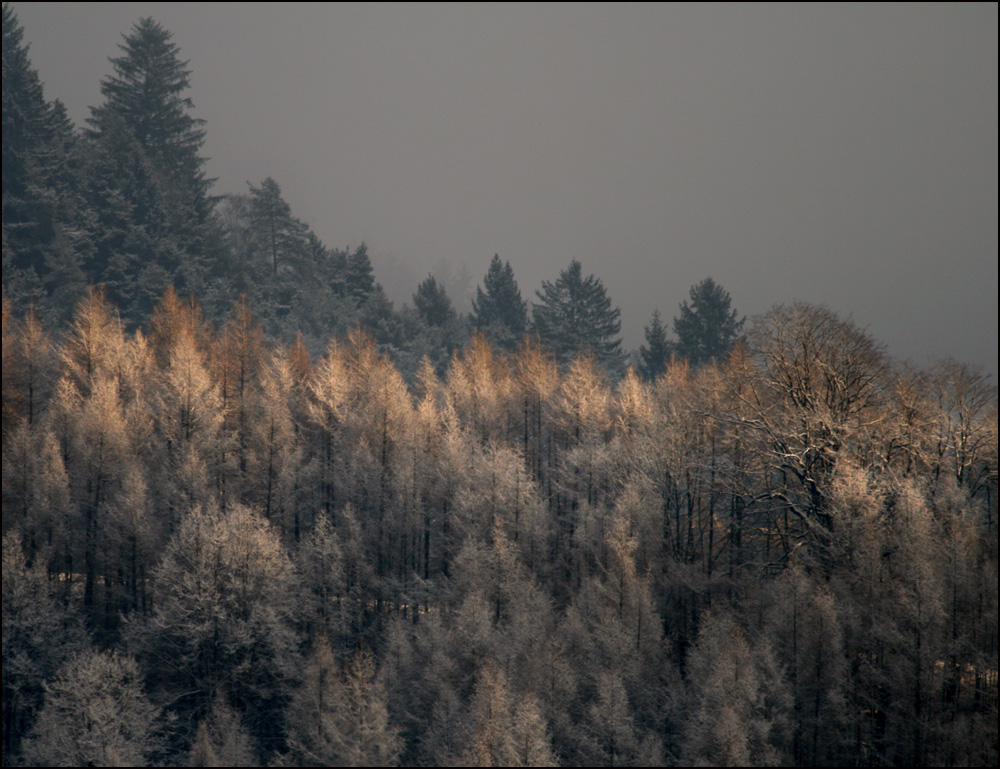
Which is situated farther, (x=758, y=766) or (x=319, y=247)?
(x=319, y=247)

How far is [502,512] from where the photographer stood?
187ft

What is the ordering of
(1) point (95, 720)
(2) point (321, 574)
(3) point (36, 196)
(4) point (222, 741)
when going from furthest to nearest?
(3) point (36, 196), (2) point (321, 574), (4) point (222, 741), (1) point (95, 720)

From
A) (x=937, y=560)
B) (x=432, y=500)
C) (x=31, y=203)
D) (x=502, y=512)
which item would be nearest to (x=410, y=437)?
(x=432, y=500)

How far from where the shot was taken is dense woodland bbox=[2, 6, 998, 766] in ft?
125

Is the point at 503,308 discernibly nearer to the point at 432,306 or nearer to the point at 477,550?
the point at 432,306

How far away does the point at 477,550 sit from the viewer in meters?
53.8

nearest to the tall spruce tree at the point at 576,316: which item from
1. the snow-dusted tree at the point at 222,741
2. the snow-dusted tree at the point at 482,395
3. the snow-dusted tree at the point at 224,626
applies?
→ the snow-dusted tree at the point at 482,395

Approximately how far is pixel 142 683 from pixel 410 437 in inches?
1095

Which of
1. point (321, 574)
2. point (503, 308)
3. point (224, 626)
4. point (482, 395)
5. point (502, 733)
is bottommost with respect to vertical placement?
point (502, 733)

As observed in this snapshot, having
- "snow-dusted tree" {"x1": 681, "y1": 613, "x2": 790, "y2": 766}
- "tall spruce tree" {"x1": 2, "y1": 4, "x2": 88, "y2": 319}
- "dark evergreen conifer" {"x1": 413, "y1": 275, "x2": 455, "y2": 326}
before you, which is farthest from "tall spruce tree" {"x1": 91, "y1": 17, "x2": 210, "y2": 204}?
"snow-dusted tree" {"x1": 681, "y1": 613, "x2": 790, "y2": 766}

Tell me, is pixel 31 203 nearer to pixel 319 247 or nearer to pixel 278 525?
pixel 319 247

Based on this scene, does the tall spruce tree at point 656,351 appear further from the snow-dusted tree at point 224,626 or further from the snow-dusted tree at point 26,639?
the snow-dusted tree at point 26,639

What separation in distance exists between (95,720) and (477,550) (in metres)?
25.9

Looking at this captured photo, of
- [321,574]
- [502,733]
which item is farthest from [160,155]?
[502,733]
